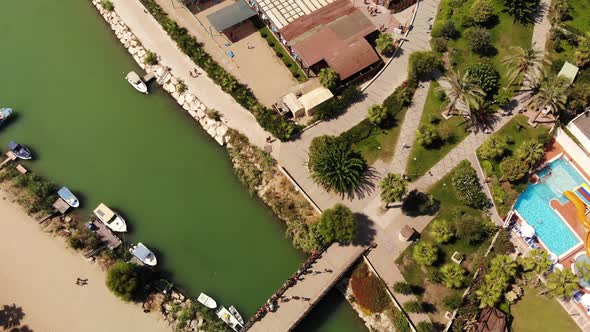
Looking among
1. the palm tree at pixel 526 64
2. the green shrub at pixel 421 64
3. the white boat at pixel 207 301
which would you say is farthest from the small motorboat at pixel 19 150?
the palm tree at pixel 526 64

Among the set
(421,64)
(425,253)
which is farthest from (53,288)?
(421,64)

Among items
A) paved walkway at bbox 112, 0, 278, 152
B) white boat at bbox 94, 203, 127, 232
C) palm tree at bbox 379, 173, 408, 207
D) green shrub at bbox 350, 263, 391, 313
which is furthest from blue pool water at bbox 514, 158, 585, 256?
white boat at bbox 94, 203, 127, 232

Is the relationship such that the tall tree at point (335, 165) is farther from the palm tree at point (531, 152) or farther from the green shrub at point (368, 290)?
the palm tree at point (531, 152)

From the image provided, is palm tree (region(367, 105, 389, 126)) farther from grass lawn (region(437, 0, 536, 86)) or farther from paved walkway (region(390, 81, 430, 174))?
grass lawn (region(437, 0, 536, 86))

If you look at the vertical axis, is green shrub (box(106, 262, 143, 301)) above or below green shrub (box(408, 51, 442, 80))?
above

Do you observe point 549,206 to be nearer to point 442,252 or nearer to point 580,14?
point 442,252

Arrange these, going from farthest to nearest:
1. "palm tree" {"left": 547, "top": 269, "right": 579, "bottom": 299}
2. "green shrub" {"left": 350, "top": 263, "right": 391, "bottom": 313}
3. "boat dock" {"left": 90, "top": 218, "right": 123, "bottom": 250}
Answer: "boat dock" {"left": 90, "top": 218, "right": 123, "bottom": 250}
"green shrub" {"left": 350, "top": 263, "right": 391, "bottom": 313}
"palm tree" {"left": 547, "top": 269, "right": 579, "bottom": 299}

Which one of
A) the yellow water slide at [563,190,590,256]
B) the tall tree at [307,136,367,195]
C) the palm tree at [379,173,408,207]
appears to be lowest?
the yellow water slide at [563,190,590,256]
